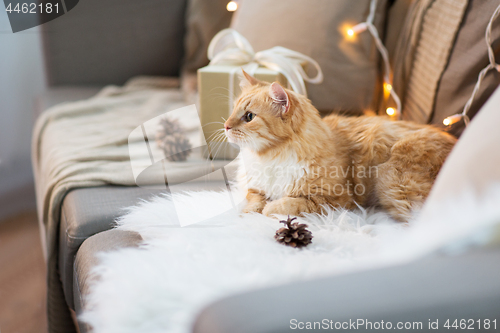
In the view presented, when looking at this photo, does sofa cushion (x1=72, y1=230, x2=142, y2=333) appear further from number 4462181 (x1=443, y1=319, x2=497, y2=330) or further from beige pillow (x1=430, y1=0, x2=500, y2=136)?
beige pillow (x1=430, y1=0, x2=500, y2=136)

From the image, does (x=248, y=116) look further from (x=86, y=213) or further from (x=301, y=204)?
(x=86, y=213)

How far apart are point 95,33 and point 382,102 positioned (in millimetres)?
1218

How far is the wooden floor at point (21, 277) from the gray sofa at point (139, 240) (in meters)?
0.25

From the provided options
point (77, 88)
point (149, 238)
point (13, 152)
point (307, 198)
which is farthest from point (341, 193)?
point (77, 88)

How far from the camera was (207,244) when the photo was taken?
56cm

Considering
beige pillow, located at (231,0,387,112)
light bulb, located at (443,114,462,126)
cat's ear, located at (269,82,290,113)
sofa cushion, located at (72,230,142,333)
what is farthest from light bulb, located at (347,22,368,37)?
sofa cushion, located at (72,230,142,333)

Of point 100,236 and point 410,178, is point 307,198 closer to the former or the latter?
point 410,178

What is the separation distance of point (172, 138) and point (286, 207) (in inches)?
13.3

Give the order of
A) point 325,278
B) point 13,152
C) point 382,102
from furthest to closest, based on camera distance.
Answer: point 13,152 → point 382,102 → point 325,278

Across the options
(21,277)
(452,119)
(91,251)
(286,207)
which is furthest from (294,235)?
(21,277)

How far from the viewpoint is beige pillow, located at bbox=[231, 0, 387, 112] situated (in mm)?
1004

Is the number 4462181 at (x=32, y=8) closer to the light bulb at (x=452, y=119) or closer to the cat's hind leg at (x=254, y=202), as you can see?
the cat's hind leg at (x=254, y=202)

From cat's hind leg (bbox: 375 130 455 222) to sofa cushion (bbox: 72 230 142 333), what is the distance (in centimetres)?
43

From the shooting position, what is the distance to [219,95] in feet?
2.74
